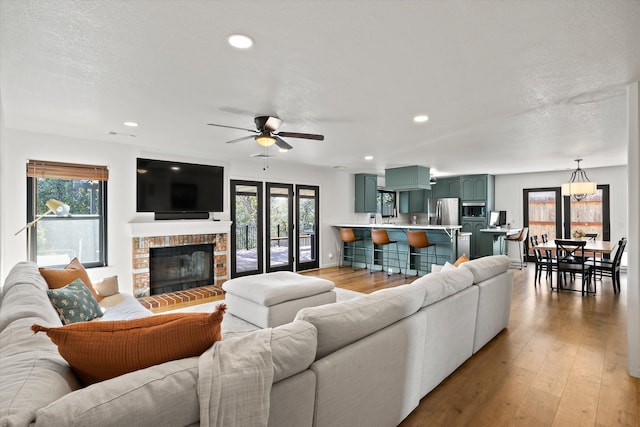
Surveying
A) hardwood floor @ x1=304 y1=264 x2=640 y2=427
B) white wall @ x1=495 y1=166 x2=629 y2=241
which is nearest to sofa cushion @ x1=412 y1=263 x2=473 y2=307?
hardwood floor @ x1=304 y1=264 x2=640 y2=427

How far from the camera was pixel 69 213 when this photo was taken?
4539 mm

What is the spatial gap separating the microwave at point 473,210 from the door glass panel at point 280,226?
5.01 m

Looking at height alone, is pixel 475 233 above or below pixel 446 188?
below

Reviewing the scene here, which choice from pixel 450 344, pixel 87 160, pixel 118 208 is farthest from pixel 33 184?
pixel 450 344

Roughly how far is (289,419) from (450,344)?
5.62 feet

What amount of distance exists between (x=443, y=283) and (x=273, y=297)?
1675 mm

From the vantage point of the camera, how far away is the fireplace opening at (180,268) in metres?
5.38

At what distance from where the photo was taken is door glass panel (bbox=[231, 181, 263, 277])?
20.9ft

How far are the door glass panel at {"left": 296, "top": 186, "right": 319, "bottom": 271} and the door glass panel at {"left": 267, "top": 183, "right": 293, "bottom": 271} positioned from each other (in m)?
0.25

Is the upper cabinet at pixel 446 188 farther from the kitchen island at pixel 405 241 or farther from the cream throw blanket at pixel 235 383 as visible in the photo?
the cream throw blanket at pixel 235 383

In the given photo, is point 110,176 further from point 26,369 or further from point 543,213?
point 543,213

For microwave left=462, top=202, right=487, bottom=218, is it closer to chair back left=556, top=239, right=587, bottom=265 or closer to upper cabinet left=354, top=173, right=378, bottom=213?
upper cabinet left=354, top=173, right=378, bottom=213

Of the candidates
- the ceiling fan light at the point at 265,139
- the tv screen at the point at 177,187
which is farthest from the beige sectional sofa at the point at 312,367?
the tv screen at the point at 177,187

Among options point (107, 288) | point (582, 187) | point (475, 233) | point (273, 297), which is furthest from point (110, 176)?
point (475, 233)
